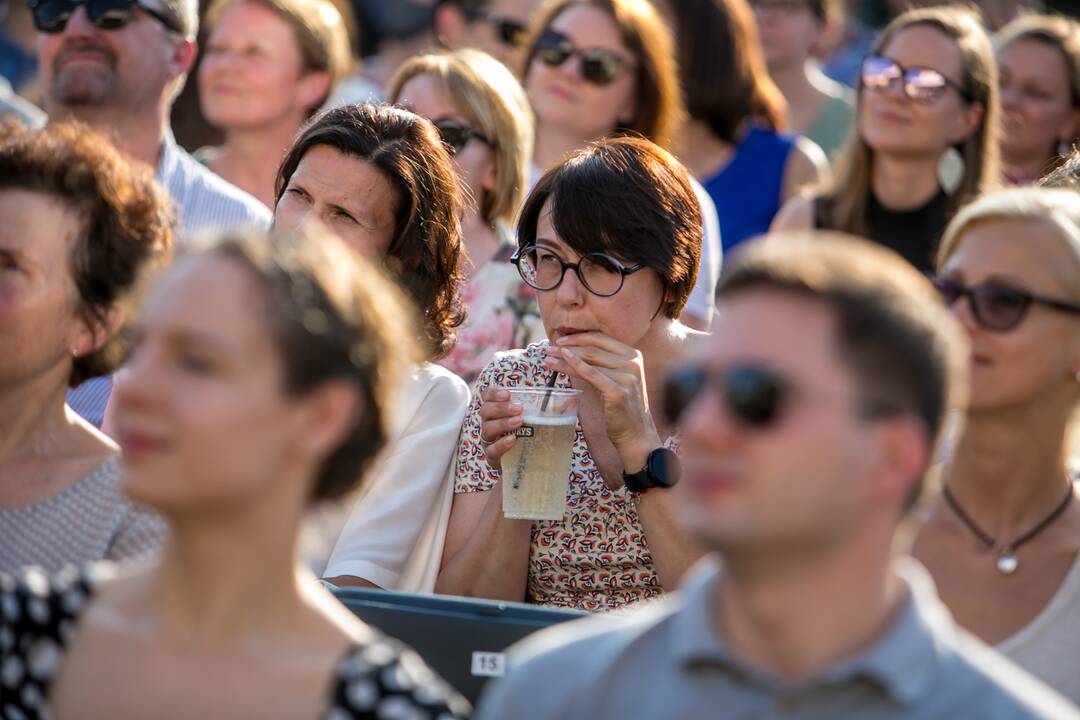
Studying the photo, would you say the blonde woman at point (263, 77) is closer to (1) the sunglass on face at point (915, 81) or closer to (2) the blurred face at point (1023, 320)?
(1) the sunglass on face at point (915, 81)

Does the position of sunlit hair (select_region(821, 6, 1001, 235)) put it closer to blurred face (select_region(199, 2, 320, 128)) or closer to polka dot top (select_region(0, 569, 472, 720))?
blurred face (select_region(199, 2, 320, 128))

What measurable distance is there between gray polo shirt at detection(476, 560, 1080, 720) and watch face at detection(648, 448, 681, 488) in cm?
135

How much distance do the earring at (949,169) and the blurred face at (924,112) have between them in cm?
4

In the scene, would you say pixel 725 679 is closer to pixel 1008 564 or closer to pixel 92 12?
pixel 1008 564

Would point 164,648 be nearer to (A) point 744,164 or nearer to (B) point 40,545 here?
(B) point 40,545

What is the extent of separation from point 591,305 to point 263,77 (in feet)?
10.2

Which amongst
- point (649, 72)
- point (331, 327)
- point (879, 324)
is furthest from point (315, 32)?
point (879, 324)

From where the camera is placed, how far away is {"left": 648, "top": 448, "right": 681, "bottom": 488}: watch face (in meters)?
3.49

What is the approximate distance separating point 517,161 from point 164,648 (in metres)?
3.19

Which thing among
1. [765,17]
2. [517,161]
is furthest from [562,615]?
[765,17]

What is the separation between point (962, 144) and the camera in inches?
232

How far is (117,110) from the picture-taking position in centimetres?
571

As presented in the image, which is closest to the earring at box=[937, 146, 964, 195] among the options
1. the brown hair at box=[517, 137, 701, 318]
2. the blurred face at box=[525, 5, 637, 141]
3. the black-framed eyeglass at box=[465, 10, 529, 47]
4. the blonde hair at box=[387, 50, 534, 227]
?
the blurred face at box=[525, 5, 637, 141]

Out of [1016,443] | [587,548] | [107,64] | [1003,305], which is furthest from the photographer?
[107,64]
